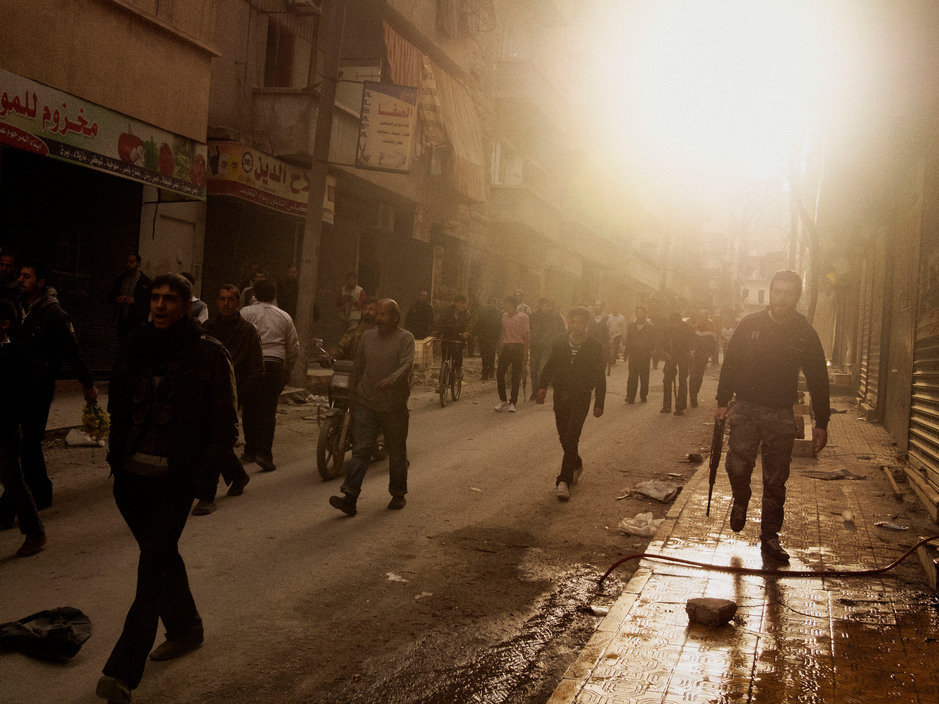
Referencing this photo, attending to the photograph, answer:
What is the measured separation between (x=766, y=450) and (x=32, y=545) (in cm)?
496

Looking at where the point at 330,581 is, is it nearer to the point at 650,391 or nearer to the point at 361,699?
the point at 361,699

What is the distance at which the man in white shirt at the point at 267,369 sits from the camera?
9281 mm

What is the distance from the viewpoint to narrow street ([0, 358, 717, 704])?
13.6 feet

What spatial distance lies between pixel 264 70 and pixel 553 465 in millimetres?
10674

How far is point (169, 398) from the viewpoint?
4.05m

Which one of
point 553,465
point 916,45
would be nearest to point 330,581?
point 553,465

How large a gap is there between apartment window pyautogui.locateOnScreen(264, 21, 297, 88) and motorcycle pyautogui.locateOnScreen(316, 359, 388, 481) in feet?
32.2

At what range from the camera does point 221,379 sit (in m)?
4.15

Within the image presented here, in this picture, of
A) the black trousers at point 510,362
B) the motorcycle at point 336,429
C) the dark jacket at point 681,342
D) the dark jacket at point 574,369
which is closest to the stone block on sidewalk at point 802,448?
the dark jacket at point 574,369

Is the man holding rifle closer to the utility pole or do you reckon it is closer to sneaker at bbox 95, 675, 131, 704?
sneaker at bbox 95, 675, 131, 704

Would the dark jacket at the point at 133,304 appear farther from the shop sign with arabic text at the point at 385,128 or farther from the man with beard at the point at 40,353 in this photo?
the shop sign with arabic text at the point at 385,128

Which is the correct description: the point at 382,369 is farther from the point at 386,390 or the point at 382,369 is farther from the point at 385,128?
the point at 385,128

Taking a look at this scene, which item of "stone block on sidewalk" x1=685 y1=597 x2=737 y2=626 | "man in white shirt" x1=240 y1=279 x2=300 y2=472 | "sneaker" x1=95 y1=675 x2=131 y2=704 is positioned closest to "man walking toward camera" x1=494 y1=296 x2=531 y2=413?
"man in white shirt" x1=240 y1=279 x2=300 y2=472

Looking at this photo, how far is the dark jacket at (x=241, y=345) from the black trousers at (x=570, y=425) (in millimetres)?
2915
